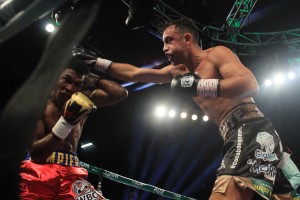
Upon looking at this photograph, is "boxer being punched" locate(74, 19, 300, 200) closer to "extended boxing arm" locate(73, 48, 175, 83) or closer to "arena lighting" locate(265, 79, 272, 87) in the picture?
"extended boxing arm" locate(73, 48, 175, 83)

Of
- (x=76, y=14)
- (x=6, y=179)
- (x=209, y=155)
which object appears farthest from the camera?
(x=209, y=155)

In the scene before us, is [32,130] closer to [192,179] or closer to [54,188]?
[54,188]

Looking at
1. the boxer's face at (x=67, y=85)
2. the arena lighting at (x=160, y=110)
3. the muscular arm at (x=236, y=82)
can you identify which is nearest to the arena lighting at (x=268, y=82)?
the arena lighting at (x=160, y=110)

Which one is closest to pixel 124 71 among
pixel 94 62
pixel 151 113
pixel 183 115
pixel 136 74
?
pixel 136 74

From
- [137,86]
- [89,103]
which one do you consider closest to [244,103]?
[89,103]

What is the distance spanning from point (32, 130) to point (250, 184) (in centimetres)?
137

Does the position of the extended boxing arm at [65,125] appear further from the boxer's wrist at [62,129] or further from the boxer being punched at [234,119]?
the boxer being punched at [234,119]

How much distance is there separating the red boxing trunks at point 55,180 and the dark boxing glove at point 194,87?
78 cm

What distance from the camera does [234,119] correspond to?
1.75 meters

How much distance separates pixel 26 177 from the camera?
5.81ft

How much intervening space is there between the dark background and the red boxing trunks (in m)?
3.08

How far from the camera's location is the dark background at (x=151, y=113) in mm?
5457

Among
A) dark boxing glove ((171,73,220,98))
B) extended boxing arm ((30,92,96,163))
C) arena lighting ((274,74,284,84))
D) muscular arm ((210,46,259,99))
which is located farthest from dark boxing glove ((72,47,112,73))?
arena lighting ((274,74,284,84))

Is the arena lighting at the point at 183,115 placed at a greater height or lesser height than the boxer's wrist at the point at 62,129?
greater
